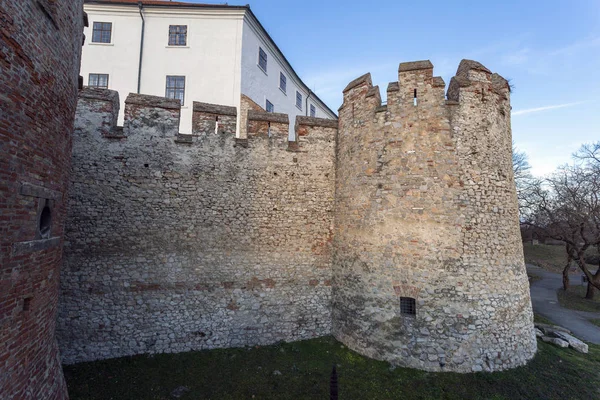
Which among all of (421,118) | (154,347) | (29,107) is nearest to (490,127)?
(421,118)

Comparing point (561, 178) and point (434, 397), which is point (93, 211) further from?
point (561, 178)

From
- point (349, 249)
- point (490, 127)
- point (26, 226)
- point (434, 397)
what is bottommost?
point (434, 397)

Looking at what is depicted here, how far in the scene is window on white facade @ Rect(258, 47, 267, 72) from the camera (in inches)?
739

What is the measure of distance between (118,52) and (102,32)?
1.72 metres

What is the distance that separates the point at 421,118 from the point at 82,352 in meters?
11.6

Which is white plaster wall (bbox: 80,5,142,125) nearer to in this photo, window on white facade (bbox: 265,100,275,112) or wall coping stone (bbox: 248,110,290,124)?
window on white facade (bbox: 265,100,275,112)

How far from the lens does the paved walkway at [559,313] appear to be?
41.1 ft

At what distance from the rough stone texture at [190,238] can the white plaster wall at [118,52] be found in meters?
10.3

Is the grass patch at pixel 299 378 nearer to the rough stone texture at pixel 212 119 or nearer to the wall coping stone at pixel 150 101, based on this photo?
the rough stone texture at pixel 212 119

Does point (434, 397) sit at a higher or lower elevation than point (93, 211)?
lower

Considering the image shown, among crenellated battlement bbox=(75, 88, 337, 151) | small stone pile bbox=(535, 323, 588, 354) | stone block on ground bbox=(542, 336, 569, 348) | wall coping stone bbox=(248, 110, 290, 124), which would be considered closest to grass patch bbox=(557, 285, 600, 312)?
small stone pile bbox=(535, 323, 588, 354)

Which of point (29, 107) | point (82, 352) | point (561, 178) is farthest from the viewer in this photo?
point (561, 178)

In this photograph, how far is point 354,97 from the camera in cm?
971

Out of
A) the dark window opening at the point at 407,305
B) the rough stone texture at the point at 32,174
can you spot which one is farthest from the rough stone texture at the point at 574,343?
the rough stone texture at the point at 32,174
